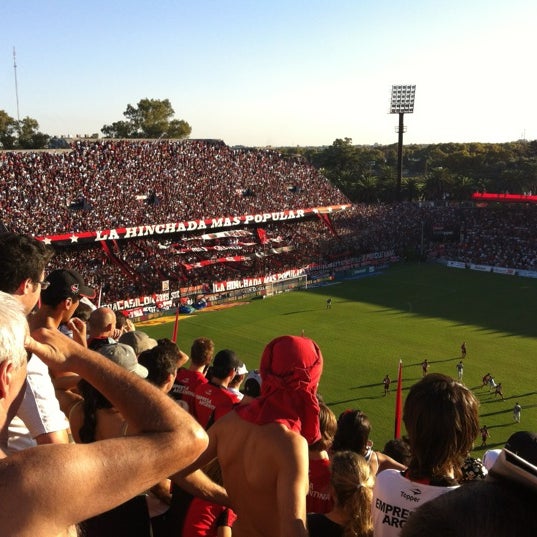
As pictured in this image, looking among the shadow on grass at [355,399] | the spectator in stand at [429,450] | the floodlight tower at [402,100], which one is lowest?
the shadow on grass at [355,399]

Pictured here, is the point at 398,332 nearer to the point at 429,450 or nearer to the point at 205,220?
the point at 205,220

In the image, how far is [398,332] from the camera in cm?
3681

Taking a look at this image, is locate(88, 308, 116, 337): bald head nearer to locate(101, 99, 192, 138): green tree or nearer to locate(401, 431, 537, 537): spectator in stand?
locate(401, 431, 537, 537): spectator in stand

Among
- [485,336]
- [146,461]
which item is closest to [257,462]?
[146,461]

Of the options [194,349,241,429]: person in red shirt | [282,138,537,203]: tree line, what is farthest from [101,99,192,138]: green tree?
[194,349,241,429]: person in red shirt

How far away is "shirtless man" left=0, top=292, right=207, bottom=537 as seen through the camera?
2.11 meters

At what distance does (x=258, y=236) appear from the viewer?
56781 mm

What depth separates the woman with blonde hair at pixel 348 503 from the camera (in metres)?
4.19

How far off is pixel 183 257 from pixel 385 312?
1803cm

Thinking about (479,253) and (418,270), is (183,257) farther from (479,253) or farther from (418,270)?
(479,253)

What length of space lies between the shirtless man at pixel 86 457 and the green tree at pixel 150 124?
301 feet

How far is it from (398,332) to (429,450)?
3388 centimetres

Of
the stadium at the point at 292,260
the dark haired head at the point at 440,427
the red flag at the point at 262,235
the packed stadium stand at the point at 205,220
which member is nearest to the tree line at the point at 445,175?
the packed stadium stand at the point at 205,220

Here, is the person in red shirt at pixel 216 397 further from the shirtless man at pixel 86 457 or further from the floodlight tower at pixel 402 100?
the floodlight tower at pixel 402 100
